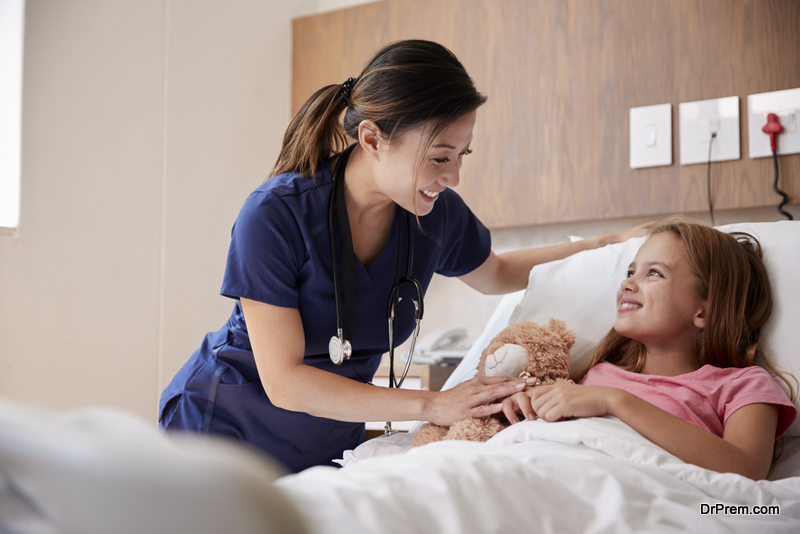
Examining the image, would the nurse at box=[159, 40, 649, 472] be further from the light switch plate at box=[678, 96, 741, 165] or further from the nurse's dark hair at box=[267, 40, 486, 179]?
the light switch plate at box=[678, 96, 741, 165]

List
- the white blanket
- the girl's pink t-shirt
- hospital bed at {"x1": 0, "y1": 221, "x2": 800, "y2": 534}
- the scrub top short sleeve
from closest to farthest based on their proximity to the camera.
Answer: hospital bed at {"x1": 0, "y1": 221, "x2": 800, "y2": 534} → the white blanket → the girl's pink t-shirt → the scrub top short sleeve

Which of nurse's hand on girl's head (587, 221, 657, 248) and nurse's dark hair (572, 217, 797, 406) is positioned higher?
nurse's hand on girl's head (587, 221, 657, 248)

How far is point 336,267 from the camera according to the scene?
52.5 inches

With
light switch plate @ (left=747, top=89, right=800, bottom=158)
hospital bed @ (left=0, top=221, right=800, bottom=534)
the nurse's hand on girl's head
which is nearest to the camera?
hospital bed @ (left=0, top=221, right=800, bottom=534)

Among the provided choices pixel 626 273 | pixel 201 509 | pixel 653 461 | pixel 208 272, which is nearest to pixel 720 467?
pixel 653 461

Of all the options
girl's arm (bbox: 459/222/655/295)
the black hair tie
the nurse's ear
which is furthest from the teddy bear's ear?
the black hair tie

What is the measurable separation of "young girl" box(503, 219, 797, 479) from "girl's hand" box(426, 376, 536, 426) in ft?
0.06

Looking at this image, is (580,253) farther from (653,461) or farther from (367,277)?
(653,461)

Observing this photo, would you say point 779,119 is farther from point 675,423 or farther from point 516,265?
point 675,423

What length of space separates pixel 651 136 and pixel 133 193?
179 centimetres

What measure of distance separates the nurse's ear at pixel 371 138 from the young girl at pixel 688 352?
0.58 metres

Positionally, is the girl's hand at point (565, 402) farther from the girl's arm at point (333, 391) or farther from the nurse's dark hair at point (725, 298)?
the nurse's dark hair at point (725, 298)

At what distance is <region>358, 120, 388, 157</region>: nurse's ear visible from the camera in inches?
51.3

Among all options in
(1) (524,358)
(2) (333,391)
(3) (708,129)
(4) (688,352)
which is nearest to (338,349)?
(2) (333,391)
